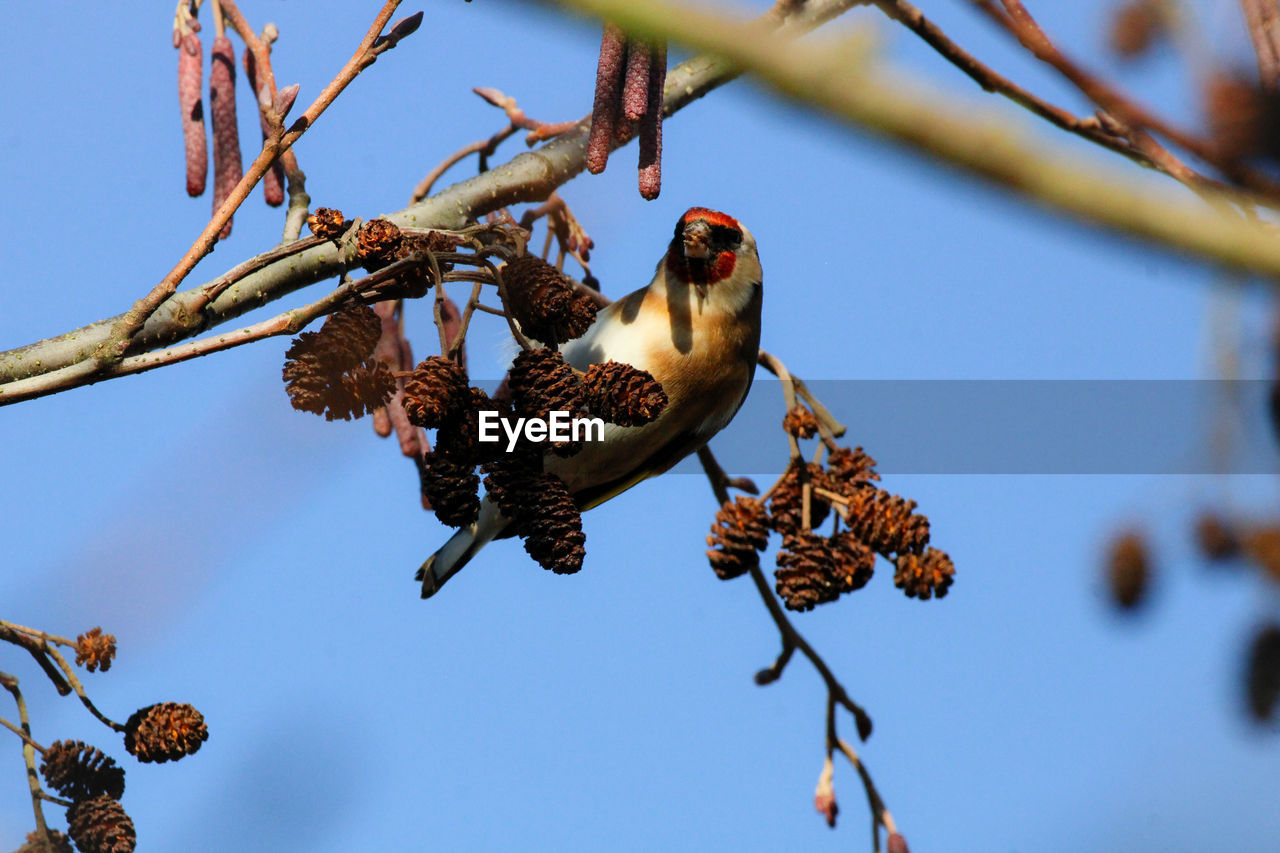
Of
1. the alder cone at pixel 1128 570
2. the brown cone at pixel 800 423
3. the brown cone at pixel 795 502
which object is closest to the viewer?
the alder cone at pixel 1128 570

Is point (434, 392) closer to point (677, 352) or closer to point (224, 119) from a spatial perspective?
point (224, 119)

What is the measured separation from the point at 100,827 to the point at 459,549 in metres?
1.12

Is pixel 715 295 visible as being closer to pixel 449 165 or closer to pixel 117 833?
pixel 449 165


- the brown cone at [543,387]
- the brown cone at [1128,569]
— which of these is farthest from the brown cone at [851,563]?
the brown cone at [543,387]

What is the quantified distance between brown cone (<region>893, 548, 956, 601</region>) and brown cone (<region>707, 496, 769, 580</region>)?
25 cm

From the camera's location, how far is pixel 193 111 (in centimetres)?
205

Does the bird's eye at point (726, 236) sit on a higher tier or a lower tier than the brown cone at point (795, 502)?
higher

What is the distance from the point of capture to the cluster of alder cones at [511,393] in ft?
4.59

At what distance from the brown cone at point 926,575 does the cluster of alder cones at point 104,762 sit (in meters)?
0.96

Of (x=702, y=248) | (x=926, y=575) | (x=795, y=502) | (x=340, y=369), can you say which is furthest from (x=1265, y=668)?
(x=702, y=248)

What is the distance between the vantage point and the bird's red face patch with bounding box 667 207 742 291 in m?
2.57

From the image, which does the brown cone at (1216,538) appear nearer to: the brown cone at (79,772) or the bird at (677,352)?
the bird at (677,352)

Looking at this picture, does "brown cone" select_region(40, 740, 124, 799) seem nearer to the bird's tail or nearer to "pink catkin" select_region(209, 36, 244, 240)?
"pink catkin" select_region(209, 36, 244, 240)

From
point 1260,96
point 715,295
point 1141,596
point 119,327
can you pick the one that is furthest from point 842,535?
point 1260,96
